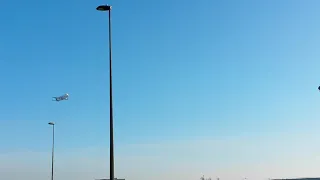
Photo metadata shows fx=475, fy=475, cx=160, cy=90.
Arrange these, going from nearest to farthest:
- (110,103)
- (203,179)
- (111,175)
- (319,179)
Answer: (111,175), (110,103), (319,179), (203,179)

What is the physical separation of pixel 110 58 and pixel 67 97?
4089 centimetres

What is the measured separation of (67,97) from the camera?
6862cm

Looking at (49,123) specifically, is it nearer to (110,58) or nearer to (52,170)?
(52,170)

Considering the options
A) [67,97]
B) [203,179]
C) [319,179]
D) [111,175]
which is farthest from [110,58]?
[203,179]

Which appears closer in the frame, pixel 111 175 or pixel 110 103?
pixel 111 175

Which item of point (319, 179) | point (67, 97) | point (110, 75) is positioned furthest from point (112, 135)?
point (319, 179)

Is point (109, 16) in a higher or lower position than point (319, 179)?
higher

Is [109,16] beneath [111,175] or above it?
above

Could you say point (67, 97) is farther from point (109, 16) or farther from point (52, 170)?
point (109, 16)

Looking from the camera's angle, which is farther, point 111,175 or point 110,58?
point 110,58

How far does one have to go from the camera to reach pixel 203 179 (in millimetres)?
158375

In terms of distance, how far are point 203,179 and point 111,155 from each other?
446 ft

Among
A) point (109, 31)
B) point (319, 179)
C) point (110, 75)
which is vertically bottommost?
point (319, 179)

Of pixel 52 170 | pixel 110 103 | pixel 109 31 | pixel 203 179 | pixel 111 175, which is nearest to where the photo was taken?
pixel 111 175
